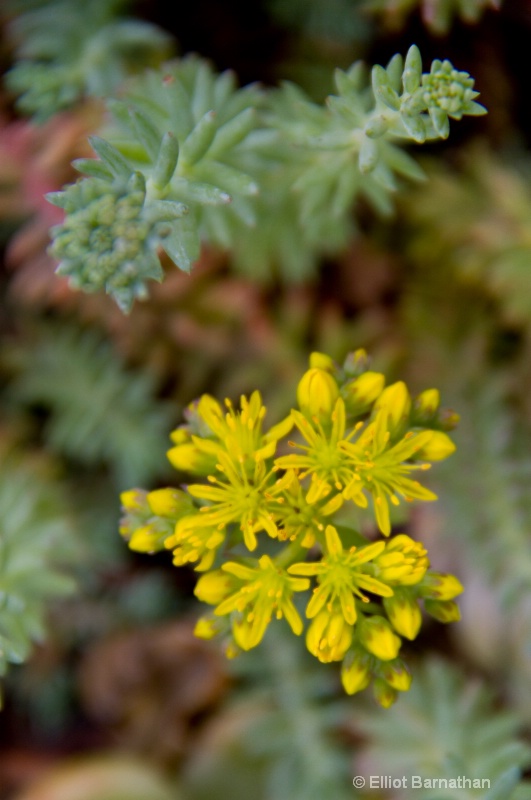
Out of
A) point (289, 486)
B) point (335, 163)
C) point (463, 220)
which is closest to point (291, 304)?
point (463, 220)

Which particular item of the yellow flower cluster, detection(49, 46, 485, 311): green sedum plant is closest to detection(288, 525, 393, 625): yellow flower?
the yellow flower cluster

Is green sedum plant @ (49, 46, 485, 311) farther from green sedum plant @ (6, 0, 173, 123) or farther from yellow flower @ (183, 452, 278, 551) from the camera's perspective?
yellow flower @ (183, 452, 278, 551)

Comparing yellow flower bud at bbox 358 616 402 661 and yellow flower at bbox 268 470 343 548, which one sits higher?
yellow flower at bbox 268 470 343 548

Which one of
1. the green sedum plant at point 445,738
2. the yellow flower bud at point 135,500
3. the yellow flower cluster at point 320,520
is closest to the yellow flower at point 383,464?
the yellow flower cluster at point 320,520

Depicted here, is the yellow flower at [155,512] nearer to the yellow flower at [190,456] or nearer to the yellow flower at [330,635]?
the yellow flower at [190,456]

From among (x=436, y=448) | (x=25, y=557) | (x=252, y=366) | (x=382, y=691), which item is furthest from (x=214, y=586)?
(x=252, y=366)

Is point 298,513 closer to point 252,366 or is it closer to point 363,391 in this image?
point 363,391
